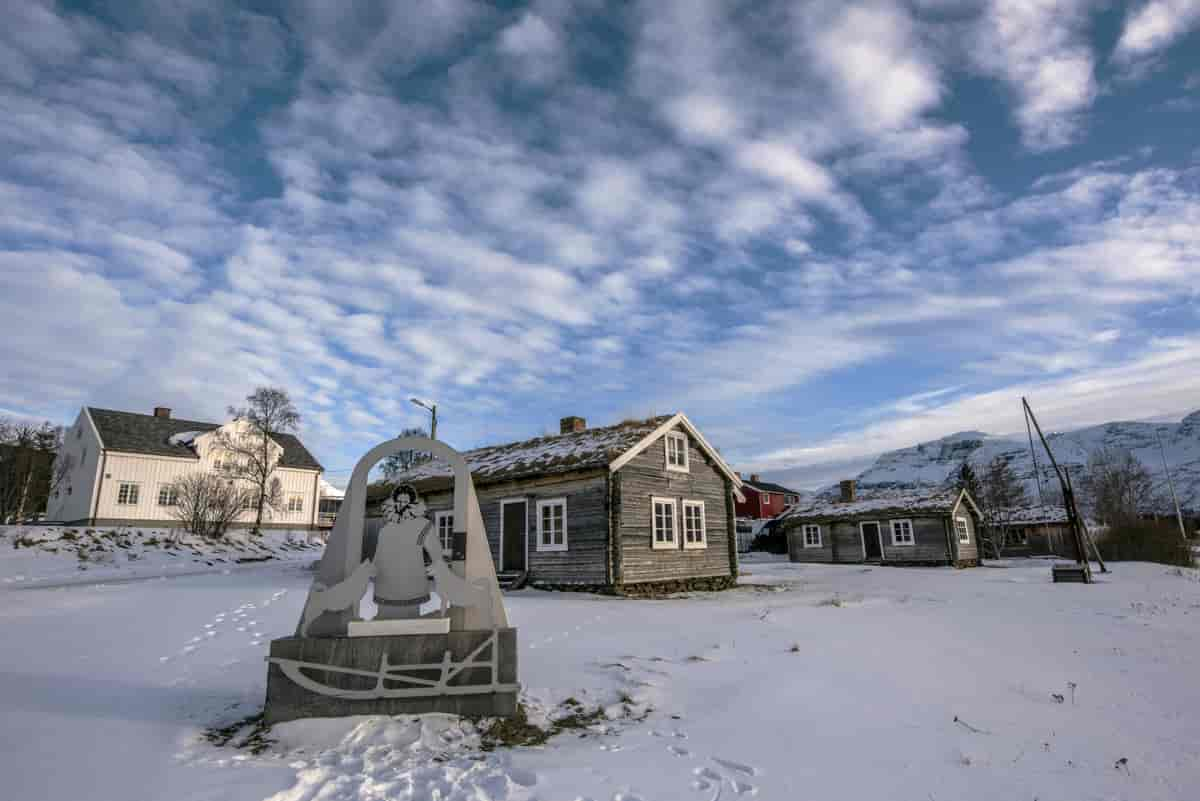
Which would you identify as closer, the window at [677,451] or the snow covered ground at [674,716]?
the snow covered ground at [674,716]

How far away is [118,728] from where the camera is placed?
4.91 meters

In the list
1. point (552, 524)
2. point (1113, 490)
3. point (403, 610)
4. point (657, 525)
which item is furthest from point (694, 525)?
point (1113, 490)

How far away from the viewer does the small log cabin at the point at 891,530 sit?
104 ft

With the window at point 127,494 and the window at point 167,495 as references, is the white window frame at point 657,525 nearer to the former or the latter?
the window at point 167,495

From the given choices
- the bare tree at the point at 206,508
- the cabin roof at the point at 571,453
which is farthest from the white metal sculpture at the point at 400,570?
the bare tree at the point at 206,508

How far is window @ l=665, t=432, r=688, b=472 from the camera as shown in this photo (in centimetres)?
1941

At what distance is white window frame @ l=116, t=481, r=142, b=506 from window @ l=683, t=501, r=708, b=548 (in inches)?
1231

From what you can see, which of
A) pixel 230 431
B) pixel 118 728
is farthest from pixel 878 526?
pixel 230 431

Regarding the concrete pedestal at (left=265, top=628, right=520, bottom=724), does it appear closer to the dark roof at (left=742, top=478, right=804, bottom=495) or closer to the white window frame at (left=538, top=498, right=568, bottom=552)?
the white window frame at (left=538, top=498, right=568, bottom=552)

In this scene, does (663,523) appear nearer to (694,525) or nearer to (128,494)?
(694,525)

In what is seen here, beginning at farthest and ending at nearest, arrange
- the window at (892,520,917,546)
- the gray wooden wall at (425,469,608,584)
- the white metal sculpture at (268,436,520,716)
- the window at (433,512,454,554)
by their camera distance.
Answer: the window at (892,520,917,546) → the window at (433,512,454,554) → the gray wooden wall at (425,469,608,584) → the white metal sculpture at (268,436,520,716)

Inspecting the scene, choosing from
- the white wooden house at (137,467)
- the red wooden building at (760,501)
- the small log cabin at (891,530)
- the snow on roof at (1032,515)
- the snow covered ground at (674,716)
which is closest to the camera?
the snow covered ground at (674,716)

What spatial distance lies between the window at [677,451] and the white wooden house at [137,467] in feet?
92.8

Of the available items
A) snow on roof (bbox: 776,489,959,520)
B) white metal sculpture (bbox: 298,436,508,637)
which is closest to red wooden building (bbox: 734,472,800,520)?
snow on roof (bbox: 776,489,959,520)
